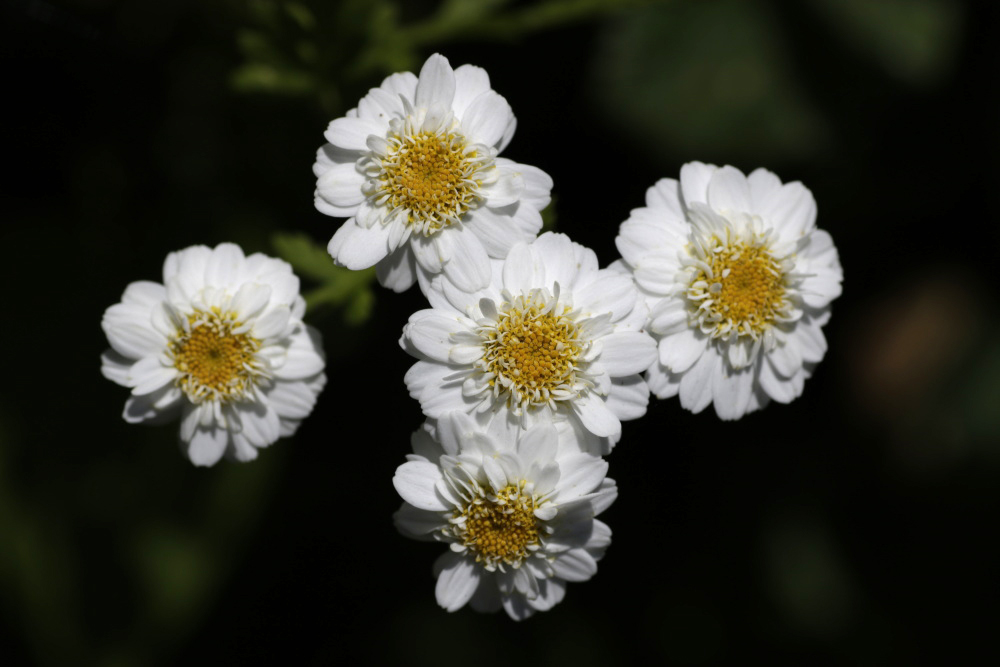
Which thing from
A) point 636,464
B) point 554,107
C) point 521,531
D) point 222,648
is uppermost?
point 554,107

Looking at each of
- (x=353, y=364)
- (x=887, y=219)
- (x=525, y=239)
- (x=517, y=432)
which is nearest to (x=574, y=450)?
(x=517, y=432)

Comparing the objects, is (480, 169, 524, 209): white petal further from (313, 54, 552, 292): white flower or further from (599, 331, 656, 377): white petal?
(599, 331, 656, 377): white petal

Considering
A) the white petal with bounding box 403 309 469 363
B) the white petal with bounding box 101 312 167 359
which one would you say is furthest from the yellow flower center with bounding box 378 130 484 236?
the white petal with bounding box 101 312 167 359

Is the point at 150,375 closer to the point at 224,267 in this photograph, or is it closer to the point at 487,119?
the point at 224,267

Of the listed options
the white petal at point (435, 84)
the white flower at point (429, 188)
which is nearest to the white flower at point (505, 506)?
the white flower at point (429, 188)

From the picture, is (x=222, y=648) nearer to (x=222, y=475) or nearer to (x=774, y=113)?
(x=222, y=475)

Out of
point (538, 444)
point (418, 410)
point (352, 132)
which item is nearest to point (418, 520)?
point (538, 444)

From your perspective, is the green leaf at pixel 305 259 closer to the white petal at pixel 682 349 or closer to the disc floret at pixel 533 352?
the disc floret at pixel 533 352
